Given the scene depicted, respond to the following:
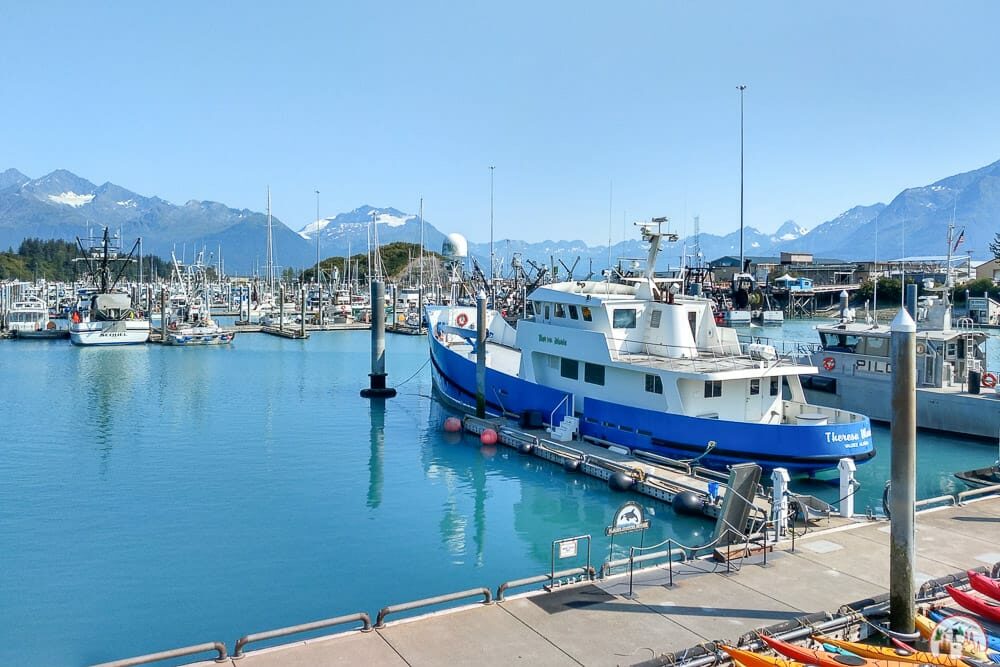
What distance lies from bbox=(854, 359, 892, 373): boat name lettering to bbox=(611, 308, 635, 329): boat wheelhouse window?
1217 centimetres

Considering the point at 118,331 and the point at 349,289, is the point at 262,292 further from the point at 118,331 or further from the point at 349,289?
the point at 118,331

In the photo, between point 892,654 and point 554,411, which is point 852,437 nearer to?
point 554,411

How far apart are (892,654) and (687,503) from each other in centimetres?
961

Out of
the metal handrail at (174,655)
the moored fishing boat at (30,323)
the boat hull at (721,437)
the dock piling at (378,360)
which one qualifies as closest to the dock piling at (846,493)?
the boat hull at (721,437)

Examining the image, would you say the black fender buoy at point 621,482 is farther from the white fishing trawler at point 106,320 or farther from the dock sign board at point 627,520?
the white fishing trawler at point 106,320

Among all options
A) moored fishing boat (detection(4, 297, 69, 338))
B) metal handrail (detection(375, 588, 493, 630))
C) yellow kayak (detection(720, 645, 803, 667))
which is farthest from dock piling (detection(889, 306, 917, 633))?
moored fishing boat (detection(4, 297, 69, 338))

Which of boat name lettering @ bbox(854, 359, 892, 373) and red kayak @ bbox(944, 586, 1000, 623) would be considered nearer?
red kayak @ bbox(944, 586, 1000, 623)

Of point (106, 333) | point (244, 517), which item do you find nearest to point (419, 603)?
point (244, 517)

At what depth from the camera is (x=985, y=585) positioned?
11.2 m

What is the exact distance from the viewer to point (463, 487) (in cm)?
2309

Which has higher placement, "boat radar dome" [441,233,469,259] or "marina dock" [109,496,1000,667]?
"boat radar dome" [441,233,469,259]

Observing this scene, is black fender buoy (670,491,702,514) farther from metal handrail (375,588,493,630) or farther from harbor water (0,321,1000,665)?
metal handrail (375,588,493,630)

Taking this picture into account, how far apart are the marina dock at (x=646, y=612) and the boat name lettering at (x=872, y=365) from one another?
18409mm

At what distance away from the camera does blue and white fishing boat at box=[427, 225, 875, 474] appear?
70.8 feet
